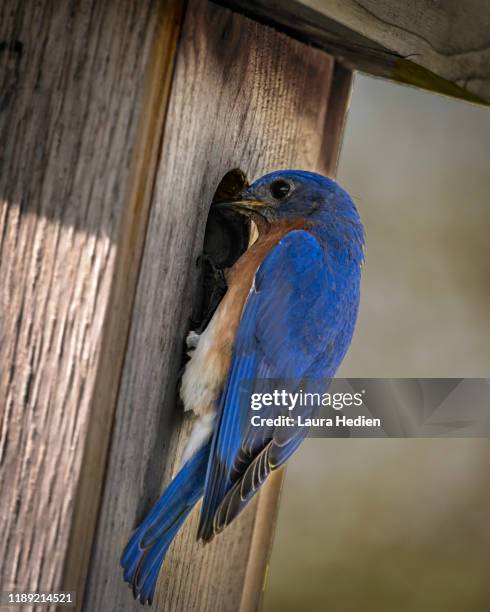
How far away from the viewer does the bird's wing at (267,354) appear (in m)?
2.10

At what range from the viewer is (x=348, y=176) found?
4.35 meters

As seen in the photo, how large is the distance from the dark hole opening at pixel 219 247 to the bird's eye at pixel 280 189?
82 mm

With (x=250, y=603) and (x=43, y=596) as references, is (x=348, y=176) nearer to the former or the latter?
(x=250, y=603)

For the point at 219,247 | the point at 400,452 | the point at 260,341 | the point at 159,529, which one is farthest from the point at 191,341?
the point at 400,452

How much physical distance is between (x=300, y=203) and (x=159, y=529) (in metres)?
1.09

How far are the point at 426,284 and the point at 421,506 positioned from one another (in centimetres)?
115

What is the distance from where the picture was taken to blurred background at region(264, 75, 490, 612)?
14.2ft

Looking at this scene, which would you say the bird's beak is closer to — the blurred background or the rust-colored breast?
the rust-colored breast

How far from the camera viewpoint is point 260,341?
7.48 ft

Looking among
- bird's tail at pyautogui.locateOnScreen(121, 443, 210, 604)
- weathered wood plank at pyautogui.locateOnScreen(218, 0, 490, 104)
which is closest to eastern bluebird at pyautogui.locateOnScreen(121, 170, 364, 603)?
bird's tail at pyautogui.locateOnScreen(121, 443, 210, 604)

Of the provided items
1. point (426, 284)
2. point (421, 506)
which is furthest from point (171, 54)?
point (421, 506)

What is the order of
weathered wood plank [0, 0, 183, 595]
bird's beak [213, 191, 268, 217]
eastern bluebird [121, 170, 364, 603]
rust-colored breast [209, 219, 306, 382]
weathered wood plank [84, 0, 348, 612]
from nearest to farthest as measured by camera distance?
weathered wood plank [0, 0, 183, 595] < weathered wood plank [84, 0, 348, 612] < eastern bluebird [121, 170, 364, 603] < rust-colored breast [209, 219, 306, 382] < bird's beak [213, 191, 268, 217]

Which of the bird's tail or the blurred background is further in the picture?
the blurred background

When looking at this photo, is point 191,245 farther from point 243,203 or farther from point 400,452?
point 400,452
